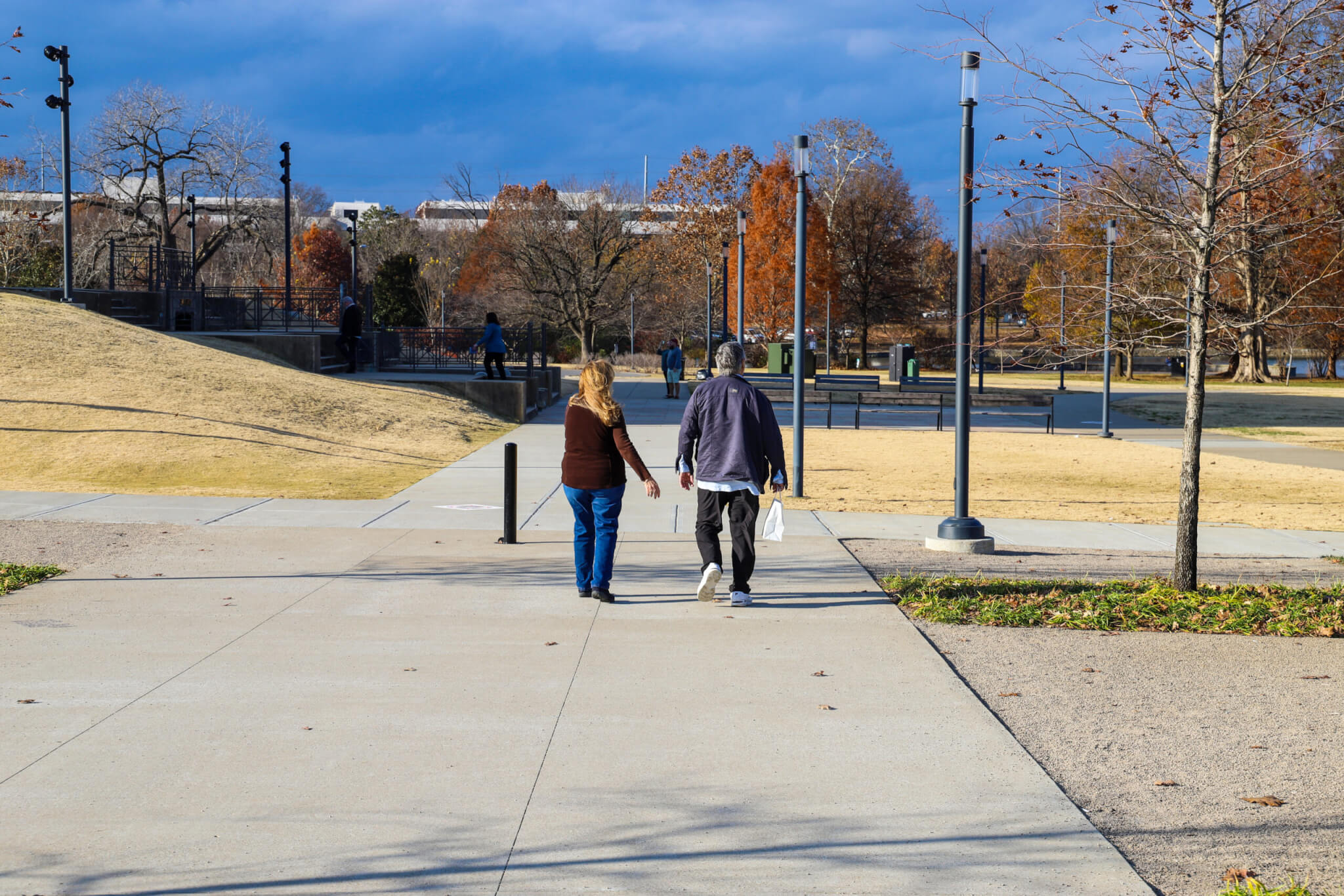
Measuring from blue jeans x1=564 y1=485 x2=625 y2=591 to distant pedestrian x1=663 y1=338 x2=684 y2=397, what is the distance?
26.0m

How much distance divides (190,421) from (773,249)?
41104 mm

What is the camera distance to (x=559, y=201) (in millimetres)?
61156

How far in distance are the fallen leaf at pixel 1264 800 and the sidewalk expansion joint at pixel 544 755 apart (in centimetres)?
279

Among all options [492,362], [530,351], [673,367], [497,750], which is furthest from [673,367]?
[497,750]

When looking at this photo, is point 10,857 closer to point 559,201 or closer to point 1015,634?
point 1015,634

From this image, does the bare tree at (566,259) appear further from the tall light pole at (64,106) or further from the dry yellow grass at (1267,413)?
the tall light pole at (64,106)

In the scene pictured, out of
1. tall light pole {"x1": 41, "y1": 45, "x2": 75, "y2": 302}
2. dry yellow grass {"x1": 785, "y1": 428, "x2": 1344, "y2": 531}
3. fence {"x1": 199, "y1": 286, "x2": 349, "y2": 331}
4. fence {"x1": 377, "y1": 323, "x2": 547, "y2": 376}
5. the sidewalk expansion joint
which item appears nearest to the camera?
the sidewalk expansion joint

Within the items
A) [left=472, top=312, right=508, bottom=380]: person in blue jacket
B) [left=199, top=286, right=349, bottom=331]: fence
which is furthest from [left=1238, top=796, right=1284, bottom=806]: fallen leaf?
[left=199, top=286, right=349, bottom=331]: fence

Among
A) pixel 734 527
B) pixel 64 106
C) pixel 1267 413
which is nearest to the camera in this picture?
pixel 734 527

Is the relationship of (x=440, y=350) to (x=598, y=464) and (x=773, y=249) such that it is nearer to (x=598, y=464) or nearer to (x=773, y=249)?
(x=598, y=464)

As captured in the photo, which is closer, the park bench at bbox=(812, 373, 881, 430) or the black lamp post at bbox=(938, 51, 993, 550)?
the black lamp post at bbox=(938, 51, 993, 550)

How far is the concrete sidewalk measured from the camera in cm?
393

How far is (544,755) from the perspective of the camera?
502 cm

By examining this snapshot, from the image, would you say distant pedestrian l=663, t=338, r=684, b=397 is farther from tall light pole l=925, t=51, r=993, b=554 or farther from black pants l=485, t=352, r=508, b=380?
tall light pole l=925, t=51, r=993, b=554
